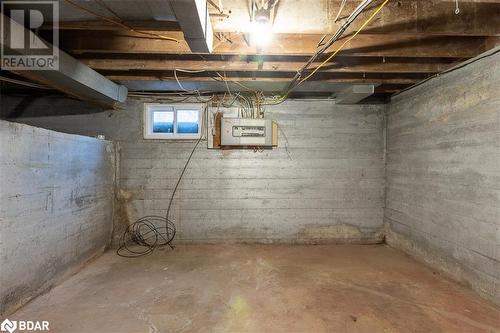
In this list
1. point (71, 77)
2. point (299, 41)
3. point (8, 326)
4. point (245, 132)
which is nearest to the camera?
point (8, 326)

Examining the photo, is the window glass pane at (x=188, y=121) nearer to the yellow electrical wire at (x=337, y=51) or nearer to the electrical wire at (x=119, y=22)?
the yellow electrical wire at (x=337, y=51)

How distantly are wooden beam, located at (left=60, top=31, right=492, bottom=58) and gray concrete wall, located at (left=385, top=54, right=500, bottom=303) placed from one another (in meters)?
0.35

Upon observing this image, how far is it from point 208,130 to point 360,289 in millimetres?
2781

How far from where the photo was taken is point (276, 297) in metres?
2.35

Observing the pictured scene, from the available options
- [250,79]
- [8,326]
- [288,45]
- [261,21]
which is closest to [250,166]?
[250,79]

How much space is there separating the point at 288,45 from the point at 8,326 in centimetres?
312

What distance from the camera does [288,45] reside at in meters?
2.47

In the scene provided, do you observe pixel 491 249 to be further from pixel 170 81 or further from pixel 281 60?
pixel 170 81

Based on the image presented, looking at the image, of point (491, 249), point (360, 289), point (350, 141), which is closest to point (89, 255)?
point (360, 289)

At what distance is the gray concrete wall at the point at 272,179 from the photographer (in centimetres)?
394

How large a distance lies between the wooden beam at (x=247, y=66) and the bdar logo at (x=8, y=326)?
2328 mm

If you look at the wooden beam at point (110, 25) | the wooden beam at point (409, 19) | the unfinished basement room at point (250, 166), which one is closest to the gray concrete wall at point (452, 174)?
the unfinished basement room at point (250, 166)

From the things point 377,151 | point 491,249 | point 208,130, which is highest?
point 208,130

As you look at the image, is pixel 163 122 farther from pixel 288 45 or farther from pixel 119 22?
pixel 288 45
